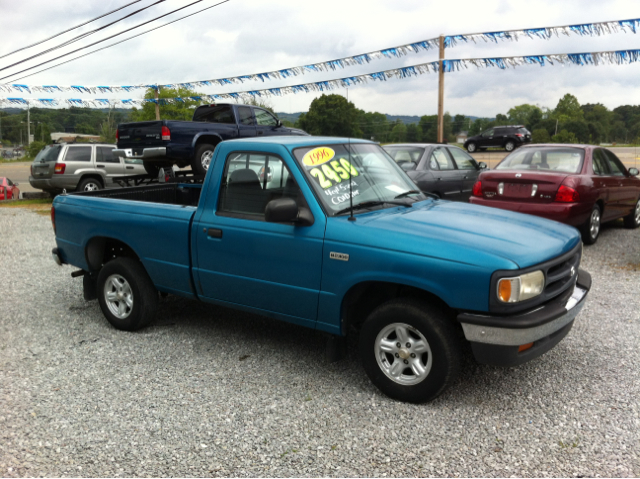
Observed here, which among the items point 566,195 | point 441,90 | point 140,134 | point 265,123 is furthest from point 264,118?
point 566,195

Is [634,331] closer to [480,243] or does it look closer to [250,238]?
[480,243]

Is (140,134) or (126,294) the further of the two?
(140,134)

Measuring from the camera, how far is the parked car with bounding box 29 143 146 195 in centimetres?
1681

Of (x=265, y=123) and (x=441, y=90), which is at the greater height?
(x=441, y=90)

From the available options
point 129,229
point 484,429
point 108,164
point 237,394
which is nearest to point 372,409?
point 484,429

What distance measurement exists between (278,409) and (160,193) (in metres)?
3.52

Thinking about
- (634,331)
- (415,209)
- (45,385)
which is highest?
(415,209)

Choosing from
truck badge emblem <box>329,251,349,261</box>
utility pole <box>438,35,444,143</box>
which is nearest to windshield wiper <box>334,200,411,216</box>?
truck badge emblem <box>329,251,349,261</box>

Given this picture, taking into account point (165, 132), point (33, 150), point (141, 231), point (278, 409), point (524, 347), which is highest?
point (165, 132)

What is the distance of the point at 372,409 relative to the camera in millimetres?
3887

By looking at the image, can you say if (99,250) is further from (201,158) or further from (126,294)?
(201,158)

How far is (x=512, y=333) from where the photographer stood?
137 inches

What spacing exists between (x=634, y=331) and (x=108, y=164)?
15.5m

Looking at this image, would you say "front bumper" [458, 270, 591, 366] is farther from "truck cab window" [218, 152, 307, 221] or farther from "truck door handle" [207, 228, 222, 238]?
"truck door handle" [207, 228, 222, 238]
